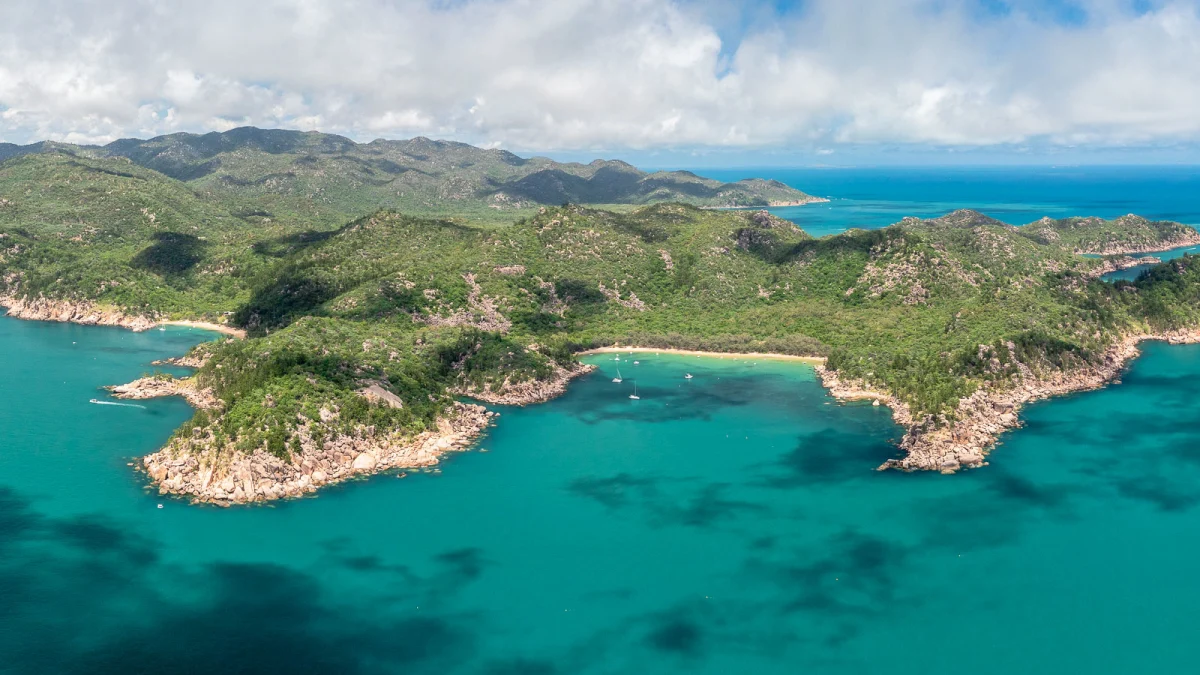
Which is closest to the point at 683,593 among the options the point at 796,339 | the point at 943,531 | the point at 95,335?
the point at 943,531

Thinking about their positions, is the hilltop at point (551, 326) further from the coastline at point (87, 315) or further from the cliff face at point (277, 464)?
the coastline at point (87, 315)

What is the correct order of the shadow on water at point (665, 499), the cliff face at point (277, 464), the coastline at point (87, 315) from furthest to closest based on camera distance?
the coastline at point (87, 315) → the cliff face at point (277, 464) → the shadow on water at point (665, 499)

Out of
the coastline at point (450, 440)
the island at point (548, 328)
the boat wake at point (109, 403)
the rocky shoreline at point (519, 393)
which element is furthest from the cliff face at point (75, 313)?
the rocky shoreline at point (519, 393)

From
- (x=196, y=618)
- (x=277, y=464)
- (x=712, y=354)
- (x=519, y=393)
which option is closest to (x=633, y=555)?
(x=196, y=618)

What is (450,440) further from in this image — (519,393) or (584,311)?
(584,311)

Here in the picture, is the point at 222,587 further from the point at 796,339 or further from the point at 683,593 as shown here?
the point at 796,339

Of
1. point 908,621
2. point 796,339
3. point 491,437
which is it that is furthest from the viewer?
point 796,339

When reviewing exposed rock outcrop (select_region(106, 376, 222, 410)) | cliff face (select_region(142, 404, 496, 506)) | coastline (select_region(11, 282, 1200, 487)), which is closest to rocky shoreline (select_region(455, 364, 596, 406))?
coastline (select_region(11, 282, 1200, 487))
